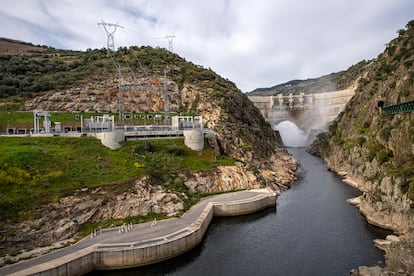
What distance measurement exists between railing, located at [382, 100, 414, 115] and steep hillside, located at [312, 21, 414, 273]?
861 mm

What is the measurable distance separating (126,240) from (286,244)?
1483 centimetres

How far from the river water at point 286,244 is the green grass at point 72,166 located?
10.4 meters

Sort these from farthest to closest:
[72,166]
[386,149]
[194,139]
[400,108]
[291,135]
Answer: [291,135], [194,139], [400,108], [386,149], [72,166]

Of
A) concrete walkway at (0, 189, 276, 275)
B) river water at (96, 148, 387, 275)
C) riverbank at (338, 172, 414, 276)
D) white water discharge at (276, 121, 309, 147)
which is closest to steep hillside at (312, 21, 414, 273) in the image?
riverbank at (338, 172, 414, 276)

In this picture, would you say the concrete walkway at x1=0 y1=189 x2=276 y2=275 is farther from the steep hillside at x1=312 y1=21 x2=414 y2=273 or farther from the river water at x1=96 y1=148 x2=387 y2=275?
the steep hillside at x1=312 y1=21 x2=414 y2=273

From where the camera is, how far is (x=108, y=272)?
924 inches

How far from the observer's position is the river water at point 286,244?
23859mm

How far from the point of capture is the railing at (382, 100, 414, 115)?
1564 inches

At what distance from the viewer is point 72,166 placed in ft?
113

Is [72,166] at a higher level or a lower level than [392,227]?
higher

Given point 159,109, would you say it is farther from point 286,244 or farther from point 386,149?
point 286,244

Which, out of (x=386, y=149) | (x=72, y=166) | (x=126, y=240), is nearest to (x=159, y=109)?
(x=72, y=166)

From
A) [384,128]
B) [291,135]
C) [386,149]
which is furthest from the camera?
[291,135]

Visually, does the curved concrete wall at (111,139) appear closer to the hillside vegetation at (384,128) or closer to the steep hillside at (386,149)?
the steep hillside at (386,149)
